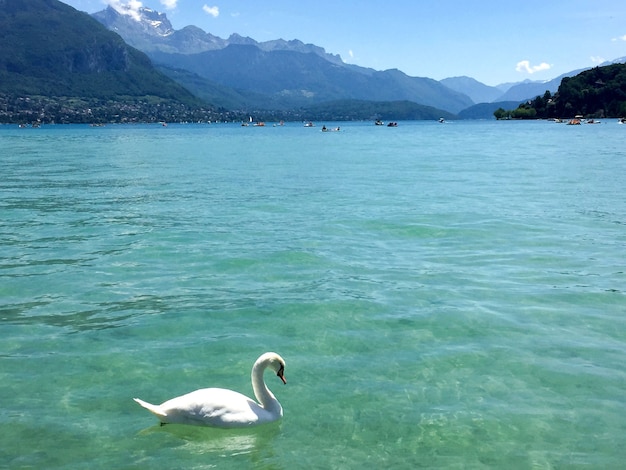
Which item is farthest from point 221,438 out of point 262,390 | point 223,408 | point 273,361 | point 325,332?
point 325,332

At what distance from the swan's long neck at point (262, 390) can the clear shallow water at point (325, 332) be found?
37 centimetres

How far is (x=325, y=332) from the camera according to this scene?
14.8 m

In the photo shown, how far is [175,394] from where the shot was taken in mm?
11578

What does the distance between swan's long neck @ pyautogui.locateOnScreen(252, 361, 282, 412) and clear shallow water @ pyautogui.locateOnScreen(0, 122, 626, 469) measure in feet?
1.20

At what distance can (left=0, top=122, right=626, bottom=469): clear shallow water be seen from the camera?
9.95 m

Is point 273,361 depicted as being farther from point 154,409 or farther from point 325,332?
point 325,332

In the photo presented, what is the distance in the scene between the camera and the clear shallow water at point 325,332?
9.95 m

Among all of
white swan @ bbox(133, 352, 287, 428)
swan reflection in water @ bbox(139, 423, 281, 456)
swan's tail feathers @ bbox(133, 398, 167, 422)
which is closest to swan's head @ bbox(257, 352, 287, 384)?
white swan @ bbox(133, 352, 287, 428)

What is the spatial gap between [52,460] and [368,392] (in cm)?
544

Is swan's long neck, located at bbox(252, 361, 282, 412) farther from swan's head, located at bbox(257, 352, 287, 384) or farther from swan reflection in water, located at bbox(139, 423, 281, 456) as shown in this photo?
swan reflection in water, located at bbox(139, 423, 281, 456)

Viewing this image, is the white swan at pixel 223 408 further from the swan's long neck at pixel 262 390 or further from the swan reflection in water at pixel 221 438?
the swan reflection in water at pixel 221 438

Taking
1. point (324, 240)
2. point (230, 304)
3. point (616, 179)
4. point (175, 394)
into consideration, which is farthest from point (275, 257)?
point (616, 179)

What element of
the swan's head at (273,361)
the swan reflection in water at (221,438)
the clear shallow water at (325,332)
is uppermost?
the swan's head at (273,361)

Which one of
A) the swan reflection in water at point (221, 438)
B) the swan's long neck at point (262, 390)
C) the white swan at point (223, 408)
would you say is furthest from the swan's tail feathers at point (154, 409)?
the swan's long neck at point (262, 390)
